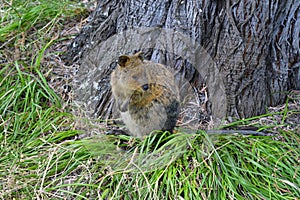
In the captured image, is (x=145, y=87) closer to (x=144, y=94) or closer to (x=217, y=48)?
(x=144, y=94)

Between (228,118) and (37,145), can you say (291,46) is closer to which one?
(228,118)

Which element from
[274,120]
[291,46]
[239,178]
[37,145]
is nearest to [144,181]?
[239,178]

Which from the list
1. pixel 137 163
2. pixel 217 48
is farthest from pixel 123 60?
pixel 217 48

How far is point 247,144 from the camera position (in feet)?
9.39

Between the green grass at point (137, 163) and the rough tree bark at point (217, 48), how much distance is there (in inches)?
9.4

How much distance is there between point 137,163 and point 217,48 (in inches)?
42.4

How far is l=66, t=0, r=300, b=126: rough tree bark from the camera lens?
3.10 m

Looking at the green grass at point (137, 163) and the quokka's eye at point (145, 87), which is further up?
the quokka's eye at point (145, 87)

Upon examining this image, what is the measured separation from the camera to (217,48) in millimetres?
3193

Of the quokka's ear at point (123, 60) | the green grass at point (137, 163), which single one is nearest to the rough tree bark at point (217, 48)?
the green grass at point (137, 163)

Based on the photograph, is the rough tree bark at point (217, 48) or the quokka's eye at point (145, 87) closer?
the quokka's eye at point (145, 87)

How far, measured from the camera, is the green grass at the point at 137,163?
2.68 metres

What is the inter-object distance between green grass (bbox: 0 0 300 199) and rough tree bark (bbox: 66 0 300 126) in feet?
0.78

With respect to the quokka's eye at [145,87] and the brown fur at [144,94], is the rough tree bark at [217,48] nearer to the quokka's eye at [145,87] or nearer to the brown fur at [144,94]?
the brown fur at [144,94]
